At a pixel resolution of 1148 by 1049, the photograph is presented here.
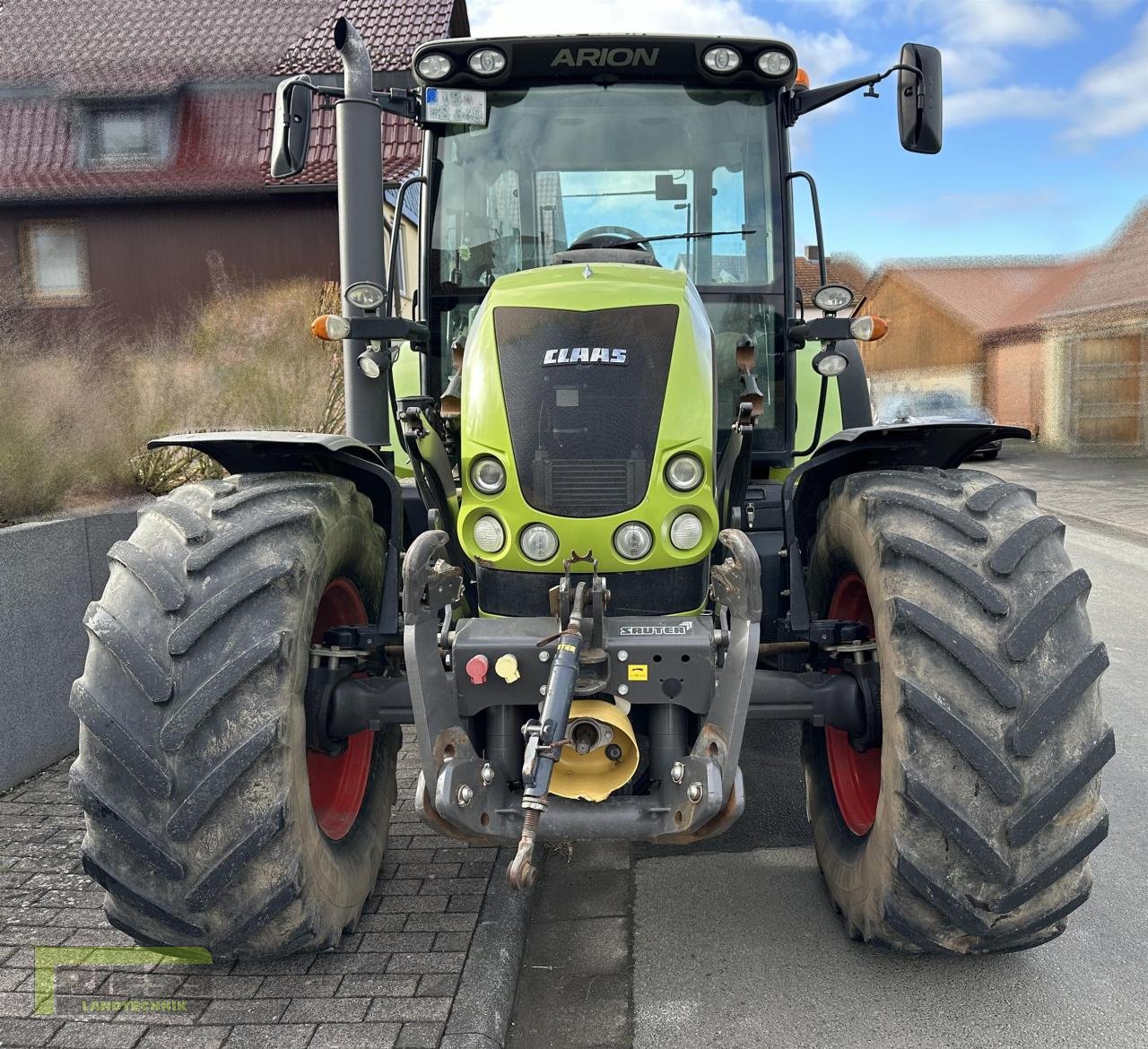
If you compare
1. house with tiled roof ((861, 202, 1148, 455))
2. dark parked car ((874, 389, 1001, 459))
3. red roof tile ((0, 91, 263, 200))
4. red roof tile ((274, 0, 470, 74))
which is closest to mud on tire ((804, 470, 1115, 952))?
house with tiled roof ((861, 202, 1148, 455))

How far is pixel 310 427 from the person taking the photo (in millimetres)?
9375

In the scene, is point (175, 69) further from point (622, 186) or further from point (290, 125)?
point (622, 186)

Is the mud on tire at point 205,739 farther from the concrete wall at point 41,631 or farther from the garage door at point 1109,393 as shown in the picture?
the garage door at point 1109,393

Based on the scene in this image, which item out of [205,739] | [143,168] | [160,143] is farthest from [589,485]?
[160,143]

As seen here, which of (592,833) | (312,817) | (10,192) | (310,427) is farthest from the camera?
(10,192)

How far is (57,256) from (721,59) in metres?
21.1

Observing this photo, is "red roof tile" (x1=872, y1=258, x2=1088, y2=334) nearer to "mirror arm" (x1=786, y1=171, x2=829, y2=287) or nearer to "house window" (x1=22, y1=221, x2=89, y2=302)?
"house window" (x1=22, y1=221, x2=89, y2=302)

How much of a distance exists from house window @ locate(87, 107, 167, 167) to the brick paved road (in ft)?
65.5

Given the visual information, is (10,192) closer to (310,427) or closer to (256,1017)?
(310,427)

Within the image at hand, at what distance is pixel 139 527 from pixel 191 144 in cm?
2013

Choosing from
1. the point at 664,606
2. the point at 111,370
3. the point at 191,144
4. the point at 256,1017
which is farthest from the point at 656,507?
the point at 191,144

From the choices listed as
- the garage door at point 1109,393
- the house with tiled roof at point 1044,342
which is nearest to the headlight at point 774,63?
the house with tiled roof at point 1044,342

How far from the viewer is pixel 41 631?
5207mm

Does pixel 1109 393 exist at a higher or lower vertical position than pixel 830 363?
lower
